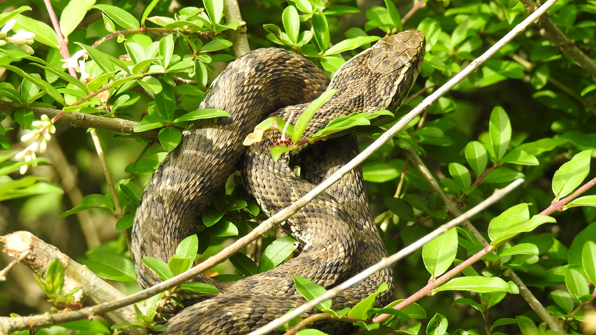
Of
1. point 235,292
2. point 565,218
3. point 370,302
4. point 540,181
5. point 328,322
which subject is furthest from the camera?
point 540,181

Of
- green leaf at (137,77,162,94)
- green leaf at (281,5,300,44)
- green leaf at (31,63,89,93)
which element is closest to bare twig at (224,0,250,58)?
green leaf at (281,5,300,44)

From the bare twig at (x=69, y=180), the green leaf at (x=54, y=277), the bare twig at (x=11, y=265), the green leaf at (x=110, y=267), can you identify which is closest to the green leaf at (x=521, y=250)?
the green leaf at (x=110, y=267)

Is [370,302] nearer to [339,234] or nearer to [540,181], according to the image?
[339,234]

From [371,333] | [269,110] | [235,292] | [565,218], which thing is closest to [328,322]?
[371,333]

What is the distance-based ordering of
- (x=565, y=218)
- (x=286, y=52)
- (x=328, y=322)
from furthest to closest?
(x=565, y=218) → (x=286, y=52) → (x=328, y=322)

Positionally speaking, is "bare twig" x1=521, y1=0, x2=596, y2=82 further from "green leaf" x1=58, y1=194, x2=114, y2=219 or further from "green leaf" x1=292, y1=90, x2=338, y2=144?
"green leaf" x1=58, y1=194, x2=114, y2=219

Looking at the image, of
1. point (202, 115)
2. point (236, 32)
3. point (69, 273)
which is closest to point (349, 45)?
point (236, 32)
